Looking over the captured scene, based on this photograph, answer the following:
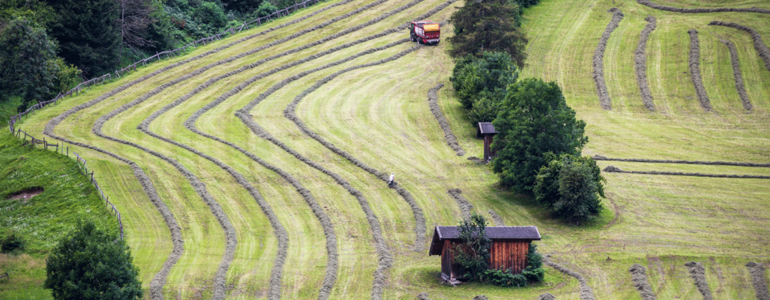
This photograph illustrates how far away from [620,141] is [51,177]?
51.6 meters

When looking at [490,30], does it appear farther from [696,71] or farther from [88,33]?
[88,33]

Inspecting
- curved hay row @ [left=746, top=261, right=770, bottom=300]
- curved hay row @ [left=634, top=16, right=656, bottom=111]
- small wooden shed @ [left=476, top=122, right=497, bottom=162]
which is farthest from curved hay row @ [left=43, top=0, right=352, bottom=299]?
curved hay row @ [left=634, top=16, right=656, bottom=111]

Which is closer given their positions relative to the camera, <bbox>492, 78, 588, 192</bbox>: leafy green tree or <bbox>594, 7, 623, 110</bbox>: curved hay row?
<bbox>492, 78, 588, 192</bbox>: leafy green tree

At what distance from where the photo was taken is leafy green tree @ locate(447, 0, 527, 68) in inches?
3034

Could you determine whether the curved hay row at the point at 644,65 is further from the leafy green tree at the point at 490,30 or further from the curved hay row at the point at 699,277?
the curved hay row at the point at 699,277

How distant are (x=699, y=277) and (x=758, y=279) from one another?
3.33 m

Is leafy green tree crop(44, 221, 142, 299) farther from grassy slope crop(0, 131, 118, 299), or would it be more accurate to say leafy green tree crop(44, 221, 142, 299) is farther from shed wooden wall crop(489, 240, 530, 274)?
shed wooden wall crop(489, 240, 530, 274)

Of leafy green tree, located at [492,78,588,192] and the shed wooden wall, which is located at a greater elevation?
leafy green tree, located at [492,78,588,192]

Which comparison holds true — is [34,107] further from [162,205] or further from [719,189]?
[719,189]

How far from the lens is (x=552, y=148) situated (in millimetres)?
54781

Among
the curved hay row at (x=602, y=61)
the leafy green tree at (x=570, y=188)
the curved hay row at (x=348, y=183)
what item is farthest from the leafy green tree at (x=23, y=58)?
the curved hay row at (x=602, y=61)

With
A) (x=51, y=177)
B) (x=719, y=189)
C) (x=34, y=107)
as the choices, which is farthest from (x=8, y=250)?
(x=719, y=189)

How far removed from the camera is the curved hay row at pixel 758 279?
1510 inches

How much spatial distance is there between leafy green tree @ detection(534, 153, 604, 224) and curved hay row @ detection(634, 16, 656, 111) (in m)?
28.8
